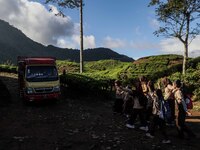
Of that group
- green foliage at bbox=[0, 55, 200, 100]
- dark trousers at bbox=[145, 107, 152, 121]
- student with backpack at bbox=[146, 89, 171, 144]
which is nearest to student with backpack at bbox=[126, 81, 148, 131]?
dark trousers at bbox=[145, 107, 152, 121]

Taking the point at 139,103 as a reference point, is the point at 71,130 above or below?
below

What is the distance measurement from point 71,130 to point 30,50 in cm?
12878

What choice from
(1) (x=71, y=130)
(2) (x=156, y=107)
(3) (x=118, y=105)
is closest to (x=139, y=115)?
(2) (x=156, y=107)

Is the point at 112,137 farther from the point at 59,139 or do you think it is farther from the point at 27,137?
the point at 27,137

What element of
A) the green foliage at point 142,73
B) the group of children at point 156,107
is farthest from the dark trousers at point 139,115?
the green foliage at point 142,73

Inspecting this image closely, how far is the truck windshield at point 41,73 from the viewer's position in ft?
60.2

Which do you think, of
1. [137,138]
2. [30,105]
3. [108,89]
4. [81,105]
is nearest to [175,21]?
[108,89]

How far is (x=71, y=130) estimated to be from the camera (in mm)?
13391

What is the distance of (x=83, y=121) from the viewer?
1515 centimetres

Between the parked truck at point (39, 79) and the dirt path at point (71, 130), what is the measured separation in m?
0.67

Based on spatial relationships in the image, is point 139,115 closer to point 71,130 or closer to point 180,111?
point 180,111

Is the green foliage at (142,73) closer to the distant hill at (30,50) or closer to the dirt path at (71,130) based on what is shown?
the dirt path at (71,130)

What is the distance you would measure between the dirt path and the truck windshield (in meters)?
1.48

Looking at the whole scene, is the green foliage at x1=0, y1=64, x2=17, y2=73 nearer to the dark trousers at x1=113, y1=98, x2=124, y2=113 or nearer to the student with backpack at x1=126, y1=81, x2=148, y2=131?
the dark trousers at x1=113, y1=98, x2=124, y2=113
